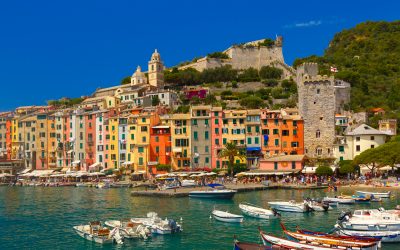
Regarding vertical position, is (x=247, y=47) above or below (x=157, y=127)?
above

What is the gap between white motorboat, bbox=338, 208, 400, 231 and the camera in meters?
33.3

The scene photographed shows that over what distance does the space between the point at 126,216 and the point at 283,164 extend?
3142 cm

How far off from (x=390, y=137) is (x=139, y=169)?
1376 inches

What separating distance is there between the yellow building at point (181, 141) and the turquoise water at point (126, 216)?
13658 mm

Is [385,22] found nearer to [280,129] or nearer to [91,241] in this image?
[280,129]

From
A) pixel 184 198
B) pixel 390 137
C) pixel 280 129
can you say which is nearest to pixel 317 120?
pixel 280 129

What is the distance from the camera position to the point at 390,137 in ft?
243

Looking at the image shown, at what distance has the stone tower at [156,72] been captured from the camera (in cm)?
11144

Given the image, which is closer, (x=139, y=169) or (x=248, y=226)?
(x=248, y=226)

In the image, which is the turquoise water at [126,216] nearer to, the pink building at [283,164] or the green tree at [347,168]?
the green tree at [347,168]

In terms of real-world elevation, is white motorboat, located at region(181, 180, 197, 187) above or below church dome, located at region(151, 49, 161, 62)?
below

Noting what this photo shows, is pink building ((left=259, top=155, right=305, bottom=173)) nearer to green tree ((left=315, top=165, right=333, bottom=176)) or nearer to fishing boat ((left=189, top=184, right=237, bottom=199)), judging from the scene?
green tree ((left=315, top=165, right=333, bottom=176))

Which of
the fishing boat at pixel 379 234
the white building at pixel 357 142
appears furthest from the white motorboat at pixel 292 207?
the white building at pixel 357 142

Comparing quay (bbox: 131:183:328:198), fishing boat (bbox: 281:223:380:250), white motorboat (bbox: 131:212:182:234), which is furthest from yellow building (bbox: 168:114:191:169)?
fishing boat (bbox: 281:223:380:250)
